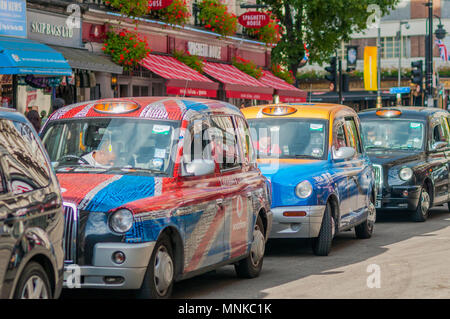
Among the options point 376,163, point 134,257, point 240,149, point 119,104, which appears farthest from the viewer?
point 376,163

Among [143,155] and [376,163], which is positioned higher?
[143,155]

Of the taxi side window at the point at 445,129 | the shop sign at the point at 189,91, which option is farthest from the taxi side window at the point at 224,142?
the shop sign at the point at 189,91

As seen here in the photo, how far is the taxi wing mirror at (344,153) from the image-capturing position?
43.8ft

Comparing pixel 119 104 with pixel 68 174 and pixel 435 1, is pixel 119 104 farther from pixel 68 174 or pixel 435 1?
pixel 435 1

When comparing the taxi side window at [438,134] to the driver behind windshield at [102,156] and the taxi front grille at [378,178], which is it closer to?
the taxi front grille at [378,178]

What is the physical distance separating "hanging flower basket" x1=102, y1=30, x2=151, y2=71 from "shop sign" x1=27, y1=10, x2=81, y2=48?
1321 mm

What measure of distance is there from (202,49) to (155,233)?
25522 millimetres

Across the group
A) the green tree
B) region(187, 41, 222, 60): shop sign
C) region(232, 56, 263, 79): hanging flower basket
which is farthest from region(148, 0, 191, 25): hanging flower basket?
the green tree

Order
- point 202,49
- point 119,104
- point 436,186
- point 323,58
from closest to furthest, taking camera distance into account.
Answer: point 119,104 < point 436,186 < point 202,49 < point 323,58

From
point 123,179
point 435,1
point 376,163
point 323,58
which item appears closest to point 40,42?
point 376,163

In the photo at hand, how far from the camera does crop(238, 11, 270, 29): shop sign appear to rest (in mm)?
34875

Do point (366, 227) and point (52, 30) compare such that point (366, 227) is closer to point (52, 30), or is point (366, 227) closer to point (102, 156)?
point (102, 156)

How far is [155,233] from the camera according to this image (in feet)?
27.1

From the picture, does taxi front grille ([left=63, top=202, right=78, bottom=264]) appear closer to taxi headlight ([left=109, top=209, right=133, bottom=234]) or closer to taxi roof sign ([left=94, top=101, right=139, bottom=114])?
taxi headlight ([left=109, top=209, right=133, bottom=234])
